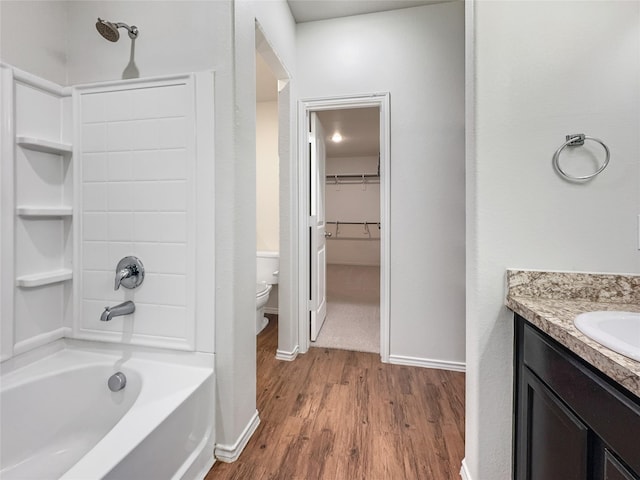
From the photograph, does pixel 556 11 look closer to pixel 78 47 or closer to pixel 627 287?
pixel 627 287

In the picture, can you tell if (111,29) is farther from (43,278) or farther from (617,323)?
(617,323)

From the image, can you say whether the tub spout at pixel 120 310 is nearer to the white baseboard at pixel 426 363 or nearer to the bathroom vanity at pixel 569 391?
the bathroom vanity at pixel 569 391

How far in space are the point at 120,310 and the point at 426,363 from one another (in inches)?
81.0

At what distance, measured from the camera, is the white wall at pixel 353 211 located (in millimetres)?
6367

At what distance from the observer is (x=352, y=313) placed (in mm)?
3412

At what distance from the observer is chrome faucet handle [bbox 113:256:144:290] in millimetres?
1379

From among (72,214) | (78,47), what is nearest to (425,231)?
(72,214)

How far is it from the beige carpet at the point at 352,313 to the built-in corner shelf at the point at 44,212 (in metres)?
1.98

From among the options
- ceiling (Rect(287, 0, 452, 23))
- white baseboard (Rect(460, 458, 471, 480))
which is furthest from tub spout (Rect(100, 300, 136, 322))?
ceiling (Rect(287, 0, 452, 23))

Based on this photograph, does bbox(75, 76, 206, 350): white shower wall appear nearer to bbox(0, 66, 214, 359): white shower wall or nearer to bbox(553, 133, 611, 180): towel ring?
bbox(0, 66, 214, 359): white shower wall

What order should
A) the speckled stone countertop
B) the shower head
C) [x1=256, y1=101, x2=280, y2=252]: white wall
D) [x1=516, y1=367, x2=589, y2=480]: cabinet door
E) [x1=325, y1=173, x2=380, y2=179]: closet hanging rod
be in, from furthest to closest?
[x1=325, y1=173, x2=380, y2=179]: closet hanging rod → [x1=256, y1=101, x2=280, y2=252]: white wall → the shower head → the speckled stone countertop → [x1=516, y1=367, x2=589, y2=480]: cabinet door

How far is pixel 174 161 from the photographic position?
53.6 inches

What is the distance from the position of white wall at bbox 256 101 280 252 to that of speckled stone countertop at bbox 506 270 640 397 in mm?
2572

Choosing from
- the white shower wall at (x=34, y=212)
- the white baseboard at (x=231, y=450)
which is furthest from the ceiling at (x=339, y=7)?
the white baseboard at (x=231, y=450)
